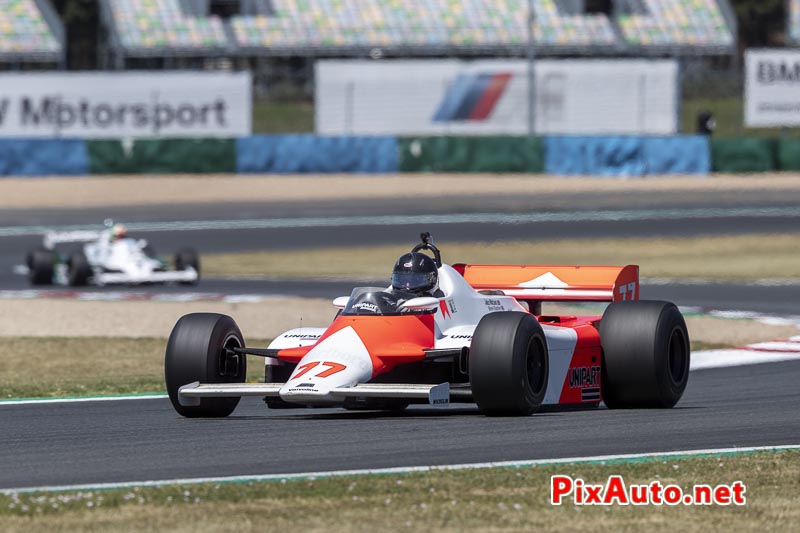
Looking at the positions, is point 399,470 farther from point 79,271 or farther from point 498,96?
point 498,96

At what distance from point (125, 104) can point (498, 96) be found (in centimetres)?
1072

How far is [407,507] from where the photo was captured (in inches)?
311

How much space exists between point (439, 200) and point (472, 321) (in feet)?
98.1

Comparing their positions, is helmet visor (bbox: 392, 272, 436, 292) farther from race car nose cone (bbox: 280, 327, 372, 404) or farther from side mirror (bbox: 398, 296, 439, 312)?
race car nose cone (bbox: 280, 327, 372, 404)

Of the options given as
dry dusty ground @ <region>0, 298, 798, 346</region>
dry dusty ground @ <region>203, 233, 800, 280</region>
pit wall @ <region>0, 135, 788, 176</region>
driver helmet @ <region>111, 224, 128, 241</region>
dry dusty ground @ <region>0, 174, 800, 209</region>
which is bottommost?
dry dusty ground @ <region>0, 298, 798, 346</region>

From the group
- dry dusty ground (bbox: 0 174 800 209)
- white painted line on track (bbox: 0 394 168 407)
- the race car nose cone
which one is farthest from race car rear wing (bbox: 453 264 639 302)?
dry dusty ground (bbox: 0 174 800 209)

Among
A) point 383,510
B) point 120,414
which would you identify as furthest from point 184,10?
point 383,510

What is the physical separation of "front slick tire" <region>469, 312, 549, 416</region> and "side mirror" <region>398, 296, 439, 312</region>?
0.56 meters

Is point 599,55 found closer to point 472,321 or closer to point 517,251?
point 517,251

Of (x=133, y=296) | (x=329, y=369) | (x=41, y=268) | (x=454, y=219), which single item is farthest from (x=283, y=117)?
(x=329, y=369)

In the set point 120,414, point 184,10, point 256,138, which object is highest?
point 184,10

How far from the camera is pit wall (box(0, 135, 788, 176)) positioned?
142ft

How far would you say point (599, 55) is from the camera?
185 ft

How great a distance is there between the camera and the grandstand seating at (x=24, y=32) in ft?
168
